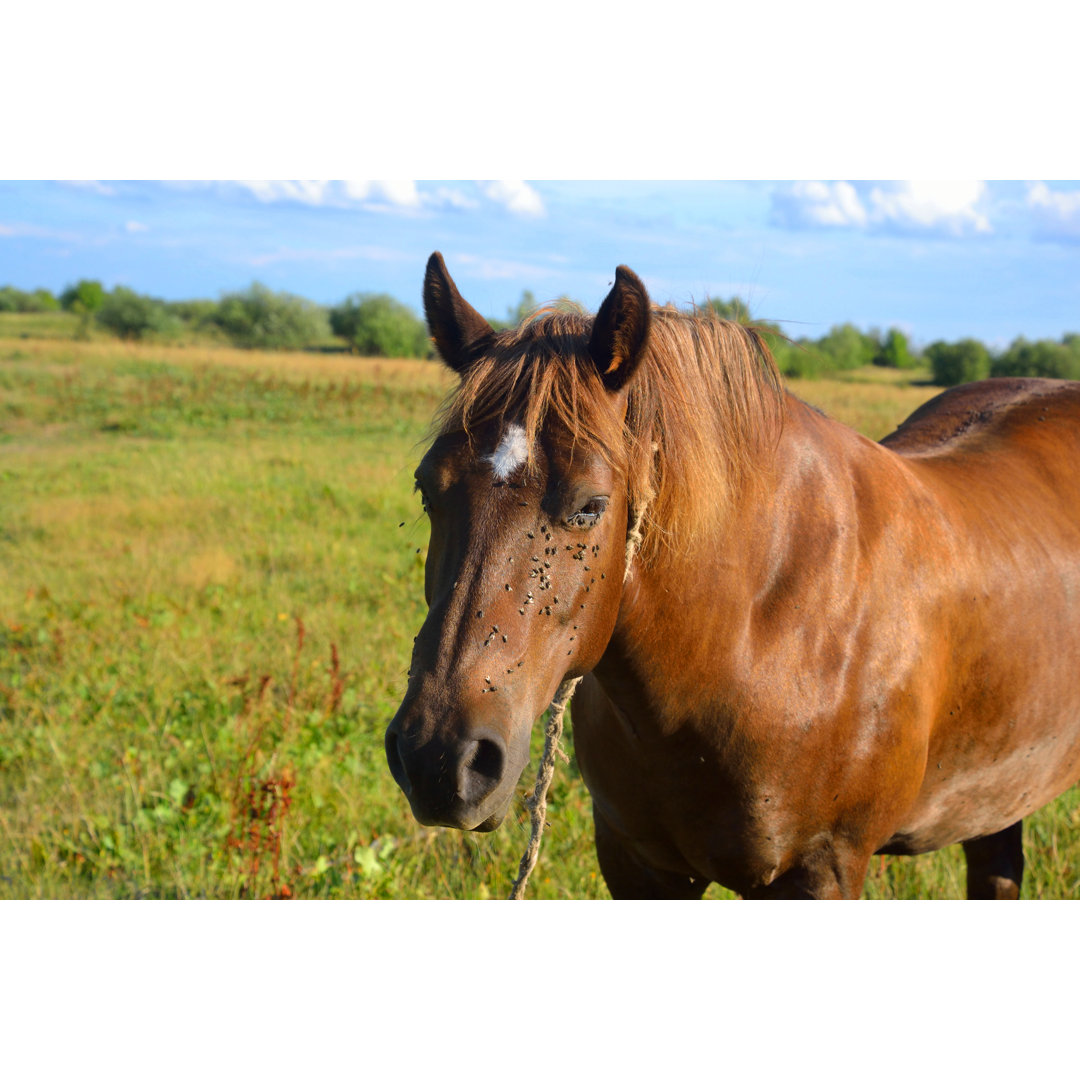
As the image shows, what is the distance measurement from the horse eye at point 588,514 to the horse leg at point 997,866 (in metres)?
2.57

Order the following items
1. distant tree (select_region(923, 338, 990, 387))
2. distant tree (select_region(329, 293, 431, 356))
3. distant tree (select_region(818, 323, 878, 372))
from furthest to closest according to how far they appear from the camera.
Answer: distant tree (select_region(329, 293, 431, 356))
distant tree (select_region(818, 323, 878, 372))
distant tree (select_region(923, 338, 990, 387))

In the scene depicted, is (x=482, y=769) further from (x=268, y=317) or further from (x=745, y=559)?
(x=268, y=317)

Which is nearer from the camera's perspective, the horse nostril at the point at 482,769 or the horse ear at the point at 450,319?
the horse nostril at the point at 482,769

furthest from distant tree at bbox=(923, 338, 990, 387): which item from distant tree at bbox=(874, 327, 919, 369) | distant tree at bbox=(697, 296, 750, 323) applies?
distant tree at bbox=(697, 296, 750, 323)

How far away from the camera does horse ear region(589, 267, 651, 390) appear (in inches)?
68.1

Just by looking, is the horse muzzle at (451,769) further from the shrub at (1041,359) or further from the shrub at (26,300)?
the shrub at (26,300)

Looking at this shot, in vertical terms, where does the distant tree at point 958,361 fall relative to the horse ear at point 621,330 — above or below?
above

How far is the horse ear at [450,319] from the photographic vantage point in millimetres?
2031

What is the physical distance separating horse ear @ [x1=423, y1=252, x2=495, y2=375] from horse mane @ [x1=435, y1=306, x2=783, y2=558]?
0.32ft

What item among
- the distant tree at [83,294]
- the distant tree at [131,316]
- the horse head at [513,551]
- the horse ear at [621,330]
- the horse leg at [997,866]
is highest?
the distant tree at [83,294]

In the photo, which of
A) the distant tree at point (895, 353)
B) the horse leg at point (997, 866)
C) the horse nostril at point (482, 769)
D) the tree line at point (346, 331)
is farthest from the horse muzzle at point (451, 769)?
the distant tree at point (895, 353)

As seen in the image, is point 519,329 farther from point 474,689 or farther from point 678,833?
point 678,833

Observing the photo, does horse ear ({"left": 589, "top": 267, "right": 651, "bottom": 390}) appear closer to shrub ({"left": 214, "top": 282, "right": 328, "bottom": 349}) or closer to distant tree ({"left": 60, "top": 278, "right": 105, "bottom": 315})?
shrub ({"left": 214, "top": 282, "right": 328, "bottom": 349})

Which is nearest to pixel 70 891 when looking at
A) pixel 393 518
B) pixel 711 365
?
pixel 711 365
